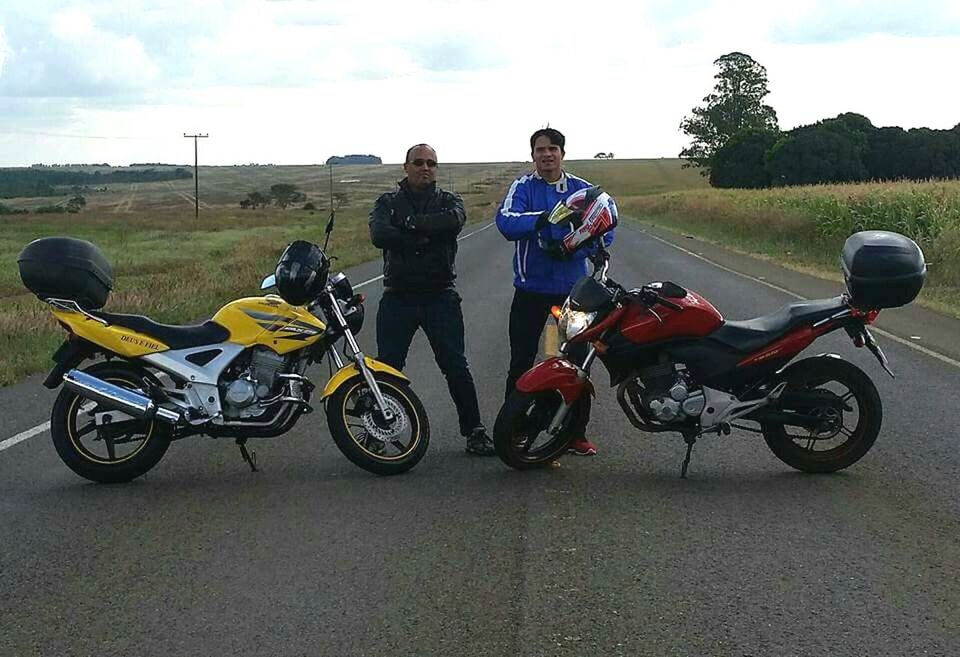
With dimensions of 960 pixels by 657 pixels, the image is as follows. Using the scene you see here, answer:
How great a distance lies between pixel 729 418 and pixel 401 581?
8.04ft

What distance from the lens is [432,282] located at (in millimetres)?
6625

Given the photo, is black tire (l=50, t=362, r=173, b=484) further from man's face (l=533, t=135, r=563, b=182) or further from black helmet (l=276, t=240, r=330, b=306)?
man's face (l=533, t=135, r=563, b=182)

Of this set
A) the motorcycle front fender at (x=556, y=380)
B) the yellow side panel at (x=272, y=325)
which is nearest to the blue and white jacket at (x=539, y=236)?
the motorcycle front fender at (x=556, y=380)

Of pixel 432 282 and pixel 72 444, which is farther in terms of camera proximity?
pixel 432 282

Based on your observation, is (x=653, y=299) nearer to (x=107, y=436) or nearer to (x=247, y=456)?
(x=247, y=456)

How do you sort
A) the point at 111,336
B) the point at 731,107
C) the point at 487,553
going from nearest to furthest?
the point at 487,553
the point at 111,336
the point at 731,107

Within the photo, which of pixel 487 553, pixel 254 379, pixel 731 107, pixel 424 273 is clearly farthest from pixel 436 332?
pixel 731 107

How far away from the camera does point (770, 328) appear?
6.07 metres

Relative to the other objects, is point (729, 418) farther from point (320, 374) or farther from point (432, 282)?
point (320, 374)

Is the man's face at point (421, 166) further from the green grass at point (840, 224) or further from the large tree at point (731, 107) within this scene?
the large tree at point (731, 107)

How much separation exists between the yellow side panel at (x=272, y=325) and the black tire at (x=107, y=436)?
1.92 feet

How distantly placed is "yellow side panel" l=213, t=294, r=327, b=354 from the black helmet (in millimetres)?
104

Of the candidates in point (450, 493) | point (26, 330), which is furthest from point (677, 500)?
point (26, 330)

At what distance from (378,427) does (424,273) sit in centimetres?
103
